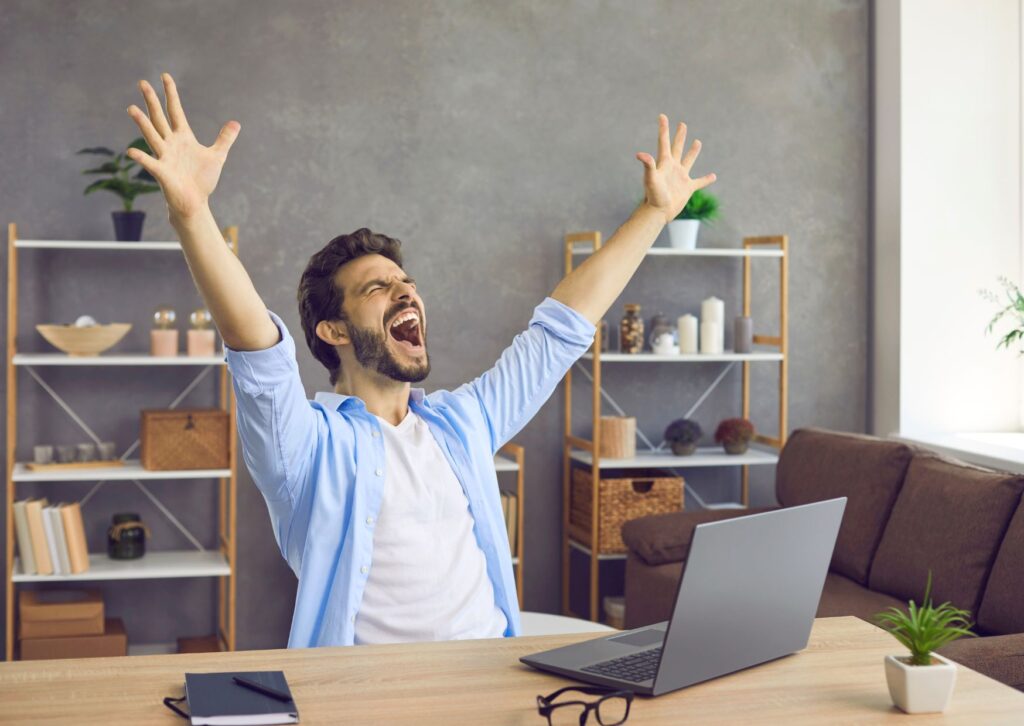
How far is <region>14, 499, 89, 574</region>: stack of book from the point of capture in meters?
3.78

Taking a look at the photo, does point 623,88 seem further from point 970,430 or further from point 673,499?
point 970,430

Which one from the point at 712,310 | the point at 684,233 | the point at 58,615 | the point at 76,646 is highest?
the point at 684,233

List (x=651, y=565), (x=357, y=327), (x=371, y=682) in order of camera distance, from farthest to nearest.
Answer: (x=651, y=565) → (x=357, y=327) → (x=371, y=682)

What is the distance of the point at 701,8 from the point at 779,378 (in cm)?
149

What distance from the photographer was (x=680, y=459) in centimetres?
436

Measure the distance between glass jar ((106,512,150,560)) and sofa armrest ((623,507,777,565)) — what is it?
5.44ft

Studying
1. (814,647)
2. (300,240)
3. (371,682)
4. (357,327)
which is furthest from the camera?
(300,240)

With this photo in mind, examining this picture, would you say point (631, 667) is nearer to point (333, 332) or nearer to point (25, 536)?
point (333, 332)

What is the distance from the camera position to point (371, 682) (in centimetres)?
133

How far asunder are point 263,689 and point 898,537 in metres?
2.56

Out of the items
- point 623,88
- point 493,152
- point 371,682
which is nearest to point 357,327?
point 371,682

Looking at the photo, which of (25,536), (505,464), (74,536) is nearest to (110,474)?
(74,536)

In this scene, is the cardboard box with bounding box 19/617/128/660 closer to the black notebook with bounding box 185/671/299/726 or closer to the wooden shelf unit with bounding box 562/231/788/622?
the wooden shelf unit with bounding box 562/231/788/622

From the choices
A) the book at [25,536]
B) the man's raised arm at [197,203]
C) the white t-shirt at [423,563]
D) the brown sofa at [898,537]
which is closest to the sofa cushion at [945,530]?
the brown sofa at [898,537]
